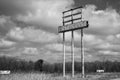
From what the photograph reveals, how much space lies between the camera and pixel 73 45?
1894 cm

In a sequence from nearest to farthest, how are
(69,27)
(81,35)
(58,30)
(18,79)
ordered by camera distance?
(18,79) < (81,35) < (69,27) < (58,30)

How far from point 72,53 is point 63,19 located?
15.1 feet

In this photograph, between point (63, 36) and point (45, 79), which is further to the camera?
point (63, 36)

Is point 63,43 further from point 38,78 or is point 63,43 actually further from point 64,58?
point 38,78

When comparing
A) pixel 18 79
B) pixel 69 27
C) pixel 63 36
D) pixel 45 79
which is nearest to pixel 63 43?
pixel 63 36

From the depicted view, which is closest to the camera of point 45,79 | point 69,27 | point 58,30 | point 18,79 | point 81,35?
point 18,79

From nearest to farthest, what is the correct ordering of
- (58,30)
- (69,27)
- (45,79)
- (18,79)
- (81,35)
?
(18,79) → (45,79) → (81,35) → (69,27) → (58,30)

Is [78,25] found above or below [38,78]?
above

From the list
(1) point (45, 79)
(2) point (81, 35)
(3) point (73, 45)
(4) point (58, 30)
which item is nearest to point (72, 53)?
(3) point (73, 45)

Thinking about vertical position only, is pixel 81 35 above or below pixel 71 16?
below

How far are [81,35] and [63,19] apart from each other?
12.5 ft

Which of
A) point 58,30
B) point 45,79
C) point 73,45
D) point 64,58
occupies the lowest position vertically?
point 45,79

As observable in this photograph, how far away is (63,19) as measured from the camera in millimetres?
21031

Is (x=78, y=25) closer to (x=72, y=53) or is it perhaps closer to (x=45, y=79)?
(x=72, y=53)
